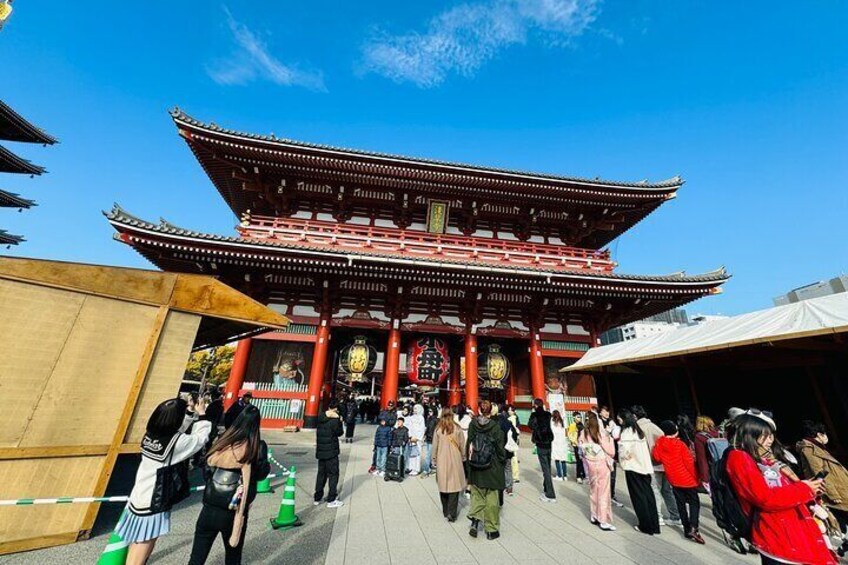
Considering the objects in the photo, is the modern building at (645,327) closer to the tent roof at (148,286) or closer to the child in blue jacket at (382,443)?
the child in blue jacket at (382,443)

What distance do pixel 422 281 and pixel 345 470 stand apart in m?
6.82

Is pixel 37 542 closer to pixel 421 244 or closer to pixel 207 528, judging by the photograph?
pixel 207 528

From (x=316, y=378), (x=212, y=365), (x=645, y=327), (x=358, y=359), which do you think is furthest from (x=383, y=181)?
(x=645, y=327)

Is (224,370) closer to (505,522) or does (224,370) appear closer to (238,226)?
(238,226)

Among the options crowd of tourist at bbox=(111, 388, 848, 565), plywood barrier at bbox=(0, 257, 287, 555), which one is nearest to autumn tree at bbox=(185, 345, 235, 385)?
crowd of tourist at bbox=(111, 388, 848, 565)

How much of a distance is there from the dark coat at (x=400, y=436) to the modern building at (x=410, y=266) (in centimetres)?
530

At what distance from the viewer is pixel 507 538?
4.30 m

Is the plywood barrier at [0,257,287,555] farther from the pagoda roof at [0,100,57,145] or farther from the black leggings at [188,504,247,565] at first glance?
the pagoda roof at [0,100,57,145]

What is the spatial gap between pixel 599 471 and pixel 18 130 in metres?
28.2

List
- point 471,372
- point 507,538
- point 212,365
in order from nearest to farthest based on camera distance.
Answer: point 507,538 → point 471,372 → point 212,365

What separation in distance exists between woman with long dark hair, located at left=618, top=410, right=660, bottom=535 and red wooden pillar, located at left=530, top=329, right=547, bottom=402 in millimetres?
7784

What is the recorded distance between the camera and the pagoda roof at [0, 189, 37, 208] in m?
17.8

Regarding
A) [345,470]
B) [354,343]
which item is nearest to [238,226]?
[354,343]

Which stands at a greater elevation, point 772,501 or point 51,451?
point 772,501
